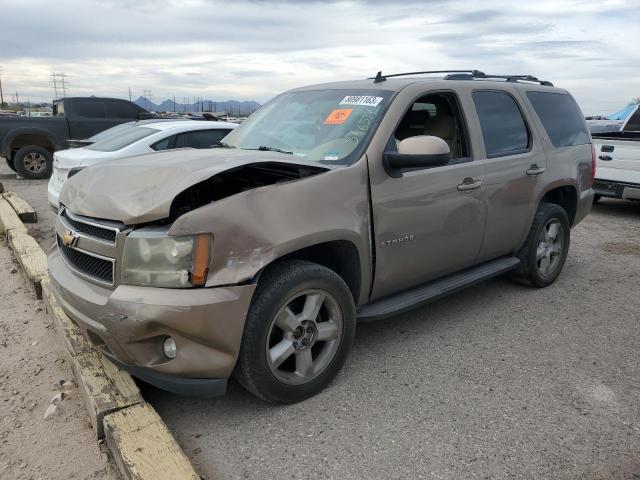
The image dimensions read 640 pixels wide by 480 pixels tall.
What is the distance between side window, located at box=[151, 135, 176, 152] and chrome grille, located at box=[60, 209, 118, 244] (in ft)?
14.0

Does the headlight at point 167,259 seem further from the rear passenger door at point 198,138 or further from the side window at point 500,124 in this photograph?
the rear passenger door at point 198,138

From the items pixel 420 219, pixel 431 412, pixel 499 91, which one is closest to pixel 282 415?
pixel 431 412

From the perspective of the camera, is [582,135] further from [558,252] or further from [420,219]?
[420,219]

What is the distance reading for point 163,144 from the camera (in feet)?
23.6

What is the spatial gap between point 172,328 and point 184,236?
1.41 ft

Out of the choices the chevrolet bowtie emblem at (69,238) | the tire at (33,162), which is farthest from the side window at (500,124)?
the tire at (33,162)

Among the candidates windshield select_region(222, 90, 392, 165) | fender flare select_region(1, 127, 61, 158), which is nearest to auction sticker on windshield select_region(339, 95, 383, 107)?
windshield select_region(222, 90, 392, 165)

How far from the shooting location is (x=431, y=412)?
2926 mm

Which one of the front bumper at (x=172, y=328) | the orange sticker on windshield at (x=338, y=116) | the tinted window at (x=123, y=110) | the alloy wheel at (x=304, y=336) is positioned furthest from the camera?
the tinted window at (x=123, y=110)

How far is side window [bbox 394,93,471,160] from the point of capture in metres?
3.90

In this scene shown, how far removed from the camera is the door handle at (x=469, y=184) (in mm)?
3770

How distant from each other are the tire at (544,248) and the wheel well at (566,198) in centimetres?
17

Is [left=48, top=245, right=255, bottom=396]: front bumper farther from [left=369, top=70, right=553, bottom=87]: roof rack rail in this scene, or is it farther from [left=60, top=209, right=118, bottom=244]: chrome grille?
[left=369, top=70, right=553, bottom=87]: roof rack rail

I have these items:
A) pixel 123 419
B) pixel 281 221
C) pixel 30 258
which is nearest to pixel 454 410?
pixel 281 221
